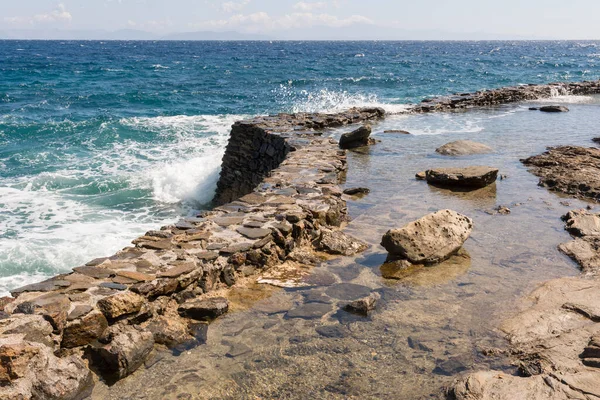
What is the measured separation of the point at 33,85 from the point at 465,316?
37829 millimetres

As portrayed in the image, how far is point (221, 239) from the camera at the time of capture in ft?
20.9

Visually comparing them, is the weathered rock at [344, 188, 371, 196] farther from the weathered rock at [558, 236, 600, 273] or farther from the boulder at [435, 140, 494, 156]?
the boulder at [435, 140, 494, 156]

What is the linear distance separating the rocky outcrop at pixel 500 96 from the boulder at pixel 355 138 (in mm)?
7678

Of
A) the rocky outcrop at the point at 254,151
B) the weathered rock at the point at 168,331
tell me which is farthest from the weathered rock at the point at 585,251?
the rocky outcrop at the point at 254,151

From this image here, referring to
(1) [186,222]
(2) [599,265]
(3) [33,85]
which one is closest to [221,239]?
(1) [186,222]

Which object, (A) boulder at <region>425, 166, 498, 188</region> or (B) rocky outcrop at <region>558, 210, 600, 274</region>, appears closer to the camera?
(B) rocky outcrop at <region>558, 210, 600, 274</region>

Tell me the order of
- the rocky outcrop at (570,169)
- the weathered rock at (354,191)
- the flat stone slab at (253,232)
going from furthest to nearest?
the rocky outcrop at (570,169)
the weathered rock at (354,191)
the flat stone slab at (253,232)

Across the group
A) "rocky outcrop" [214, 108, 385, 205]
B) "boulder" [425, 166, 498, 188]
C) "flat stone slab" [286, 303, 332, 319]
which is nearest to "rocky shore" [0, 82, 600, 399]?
"flat stone slab" [286, 303, 332, 319]

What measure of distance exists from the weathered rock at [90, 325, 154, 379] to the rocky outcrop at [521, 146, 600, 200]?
27.7 feet

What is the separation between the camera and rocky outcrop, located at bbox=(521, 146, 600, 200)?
394 inches

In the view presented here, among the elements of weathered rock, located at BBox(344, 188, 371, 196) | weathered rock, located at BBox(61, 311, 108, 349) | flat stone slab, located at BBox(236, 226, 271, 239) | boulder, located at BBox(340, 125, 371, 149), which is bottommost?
weathered rock, located at BBox(344, 188, 371, 196)

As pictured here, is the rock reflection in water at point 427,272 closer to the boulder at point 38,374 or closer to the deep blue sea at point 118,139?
the boulder at point 38,374

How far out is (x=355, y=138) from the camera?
1320 centimetres

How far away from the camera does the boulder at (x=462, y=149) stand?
12874 mm
